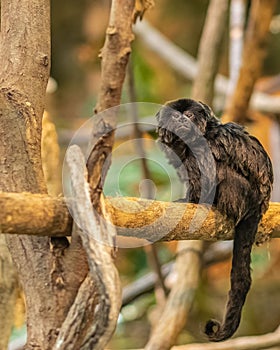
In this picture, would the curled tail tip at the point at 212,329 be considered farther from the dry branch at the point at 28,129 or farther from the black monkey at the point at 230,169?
the dry branch at the point at 28,129

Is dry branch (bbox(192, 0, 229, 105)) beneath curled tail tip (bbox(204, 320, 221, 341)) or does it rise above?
above

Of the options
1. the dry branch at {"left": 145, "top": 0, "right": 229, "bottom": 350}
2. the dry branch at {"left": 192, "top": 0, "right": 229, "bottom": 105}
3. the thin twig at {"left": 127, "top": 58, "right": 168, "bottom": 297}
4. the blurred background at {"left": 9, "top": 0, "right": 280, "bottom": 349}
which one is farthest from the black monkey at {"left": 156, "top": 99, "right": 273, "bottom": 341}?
the blurred background at {"left": 9, "top": 0, "right": 280, "bottom": 349}

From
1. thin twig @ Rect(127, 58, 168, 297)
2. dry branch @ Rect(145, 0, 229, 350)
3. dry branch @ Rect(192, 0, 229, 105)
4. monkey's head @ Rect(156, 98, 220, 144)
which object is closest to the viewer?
monkey's head @ Rect(156, 98, 220, 144)

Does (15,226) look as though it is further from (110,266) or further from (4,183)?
(4,183)

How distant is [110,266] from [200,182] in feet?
2.18

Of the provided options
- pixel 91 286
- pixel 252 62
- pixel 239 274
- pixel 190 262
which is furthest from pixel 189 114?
pixel 252 62

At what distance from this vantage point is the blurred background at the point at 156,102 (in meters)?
3.79

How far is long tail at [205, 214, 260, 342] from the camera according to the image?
1603 mm

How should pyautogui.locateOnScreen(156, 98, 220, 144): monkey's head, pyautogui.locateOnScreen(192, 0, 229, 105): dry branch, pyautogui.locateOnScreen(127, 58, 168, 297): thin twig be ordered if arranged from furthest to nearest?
pyautogui.locateOnScreen(192, 0, 229, 105): dry branch < pyautogui.locateOnScreen(127, 58, 168, 297): thin twig < pyautogui.locateOnScreen(156, 98, 220, 144): monkey's head

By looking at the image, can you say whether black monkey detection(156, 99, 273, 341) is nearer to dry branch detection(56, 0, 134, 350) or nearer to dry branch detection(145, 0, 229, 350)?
dry branch detection(56, 0, 134, 350)

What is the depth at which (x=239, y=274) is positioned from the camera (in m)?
1.63

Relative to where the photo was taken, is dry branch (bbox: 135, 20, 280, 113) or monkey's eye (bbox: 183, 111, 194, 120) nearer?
monkey's eye (bbox: 183, 111, 194, 120)

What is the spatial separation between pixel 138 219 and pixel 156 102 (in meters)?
3.44

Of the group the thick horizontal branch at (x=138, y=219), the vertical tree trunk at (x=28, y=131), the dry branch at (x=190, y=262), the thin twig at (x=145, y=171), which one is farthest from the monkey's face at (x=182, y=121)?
the thin twig at (x=145, y=171)
